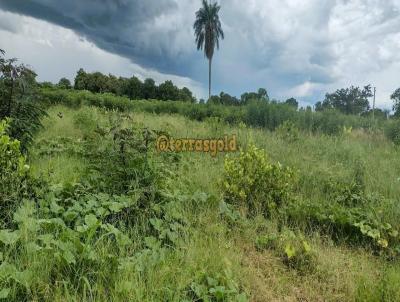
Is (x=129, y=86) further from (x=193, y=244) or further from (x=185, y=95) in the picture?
(x=193, y=244)

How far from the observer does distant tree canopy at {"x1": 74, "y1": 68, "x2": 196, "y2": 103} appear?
38.3 metres

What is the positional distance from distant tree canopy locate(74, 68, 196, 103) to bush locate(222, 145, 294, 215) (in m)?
35.5

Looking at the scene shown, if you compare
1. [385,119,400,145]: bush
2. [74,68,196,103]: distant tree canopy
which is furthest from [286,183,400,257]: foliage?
[74,68,196,103]: distant tree canopy

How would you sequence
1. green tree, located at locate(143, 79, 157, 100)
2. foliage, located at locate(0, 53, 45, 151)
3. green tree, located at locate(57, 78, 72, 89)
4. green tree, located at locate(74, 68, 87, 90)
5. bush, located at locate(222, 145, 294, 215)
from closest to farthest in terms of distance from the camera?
bush, located at locate(222, 145, 294, 215) < foliage, located at locate(0, 53, 45, 151) < green tree, located at locate(57, 78, 72, 89) < green tree, located at locate(74, 68, 87, 90) < green tree, located at locate(143, 79, 157, 100)

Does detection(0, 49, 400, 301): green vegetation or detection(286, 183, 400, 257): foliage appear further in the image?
detection(286, 183, 400, 257): foliage

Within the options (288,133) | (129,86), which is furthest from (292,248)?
(129,86)

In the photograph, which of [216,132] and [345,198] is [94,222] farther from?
[216,132]

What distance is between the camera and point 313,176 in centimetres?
441

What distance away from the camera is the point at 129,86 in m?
39.7

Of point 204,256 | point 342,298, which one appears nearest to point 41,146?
point 204,256

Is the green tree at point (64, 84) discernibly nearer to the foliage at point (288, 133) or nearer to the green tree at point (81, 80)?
the green tree at point (81, 80)

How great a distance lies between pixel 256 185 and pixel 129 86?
38.3 meters

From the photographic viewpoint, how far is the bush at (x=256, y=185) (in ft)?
11.1

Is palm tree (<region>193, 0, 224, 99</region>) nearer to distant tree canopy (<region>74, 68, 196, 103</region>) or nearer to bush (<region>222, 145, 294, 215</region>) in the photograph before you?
distant tree canopy (<region>74, 68, 196, 103</region>)
